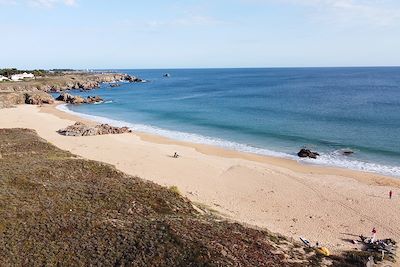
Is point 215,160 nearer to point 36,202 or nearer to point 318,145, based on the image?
point 318,145

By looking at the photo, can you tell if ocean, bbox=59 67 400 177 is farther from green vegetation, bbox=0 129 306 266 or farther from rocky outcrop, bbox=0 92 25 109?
green vegetation, bbox=0 129 306 266

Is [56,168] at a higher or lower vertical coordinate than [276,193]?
higher

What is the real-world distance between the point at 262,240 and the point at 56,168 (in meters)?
15.7

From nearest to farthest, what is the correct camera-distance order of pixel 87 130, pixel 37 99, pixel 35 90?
pixel 87 130 → pixel 37 99 → pixel 35 90

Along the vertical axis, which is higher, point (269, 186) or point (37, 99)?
point (37, 99)

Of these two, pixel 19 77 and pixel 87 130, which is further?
pixel 19 77

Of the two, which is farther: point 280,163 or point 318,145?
point 318,145

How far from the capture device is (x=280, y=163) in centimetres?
3884

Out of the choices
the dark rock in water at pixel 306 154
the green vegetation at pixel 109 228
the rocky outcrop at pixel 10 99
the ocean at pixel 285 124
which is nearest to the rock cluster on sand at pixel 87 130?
the ocean at pixel 285 124

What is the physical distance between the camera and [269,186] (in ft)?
102

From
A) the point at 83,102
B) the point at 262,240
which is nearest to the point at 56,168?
the point at 262,240

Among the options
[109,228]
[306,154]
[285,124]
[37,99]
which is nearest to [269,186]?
[306,154]

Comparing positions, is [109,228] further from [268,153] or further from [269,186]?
[268,153]

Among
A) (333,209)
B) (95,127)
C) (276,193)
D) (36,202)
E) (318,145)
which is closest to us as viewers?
(36,202)
